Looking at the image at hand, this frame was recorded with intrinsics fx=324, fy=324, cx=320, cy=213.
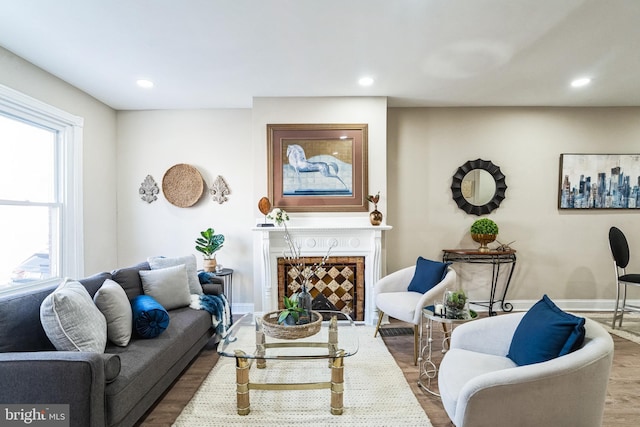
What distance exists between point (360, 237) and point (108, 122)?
135 inches

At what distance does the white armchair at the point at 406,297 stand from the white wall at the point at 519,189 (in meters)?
0.89

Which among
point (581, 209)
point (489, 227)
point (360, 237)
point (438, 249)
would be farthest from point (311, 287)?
point (581, 209)

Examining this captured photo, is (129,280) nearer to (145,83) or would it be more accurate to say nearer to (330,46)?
(145,83)

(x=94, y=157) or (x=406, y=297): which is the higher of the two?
(x=94, y=157)

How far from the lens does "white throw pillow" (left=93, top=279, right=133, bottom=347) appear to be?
2055mm

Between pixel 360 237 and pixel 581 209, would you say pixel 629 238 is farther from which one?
pixel 360 237

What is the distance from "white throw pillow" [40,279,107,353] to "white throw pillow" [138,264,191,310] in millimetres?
866

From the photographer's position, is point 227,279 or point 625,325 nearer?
point 625,325

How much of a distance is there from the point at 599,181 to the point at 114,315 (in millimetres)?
5488

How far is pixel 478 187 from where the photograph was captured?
4.21 m

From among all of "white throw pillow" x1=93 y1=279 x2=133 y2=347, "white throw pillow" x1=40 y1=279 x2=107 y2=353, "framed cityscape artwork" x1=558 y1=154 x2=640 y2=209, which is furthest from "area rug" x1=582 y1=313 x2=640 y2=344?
"white throw pillow" x1=40 y1=279 x2=107 y2=353

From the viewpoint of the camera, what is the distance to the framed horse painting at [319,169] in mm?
3807

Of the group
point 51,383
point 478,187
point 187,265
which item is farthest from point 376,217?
point 51,383

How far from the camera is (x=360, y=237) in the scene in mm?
3779
